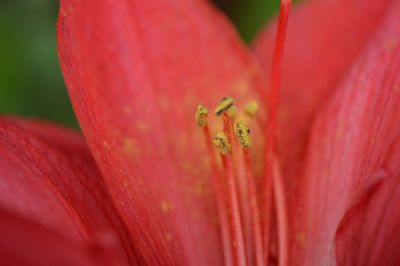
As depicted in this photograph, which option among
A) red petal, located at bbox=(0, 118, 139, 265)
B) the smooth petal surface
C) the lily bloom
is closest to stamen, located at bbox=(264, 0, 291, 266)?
the lily bloom

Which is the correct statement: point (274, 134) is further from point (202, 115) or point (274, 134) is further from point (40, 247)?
point (40, 247)

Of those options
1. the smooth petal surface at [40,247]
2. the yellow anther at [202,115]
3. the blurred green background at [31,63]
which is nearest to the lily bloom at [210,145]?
the yellow anther at [202,115]

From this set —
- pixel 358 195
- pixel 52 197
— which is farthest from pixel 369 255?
pixel 52 197

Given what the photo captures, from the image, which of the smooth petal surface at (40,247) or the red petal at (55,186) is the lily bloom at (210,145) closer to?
the red petal at (55,186)

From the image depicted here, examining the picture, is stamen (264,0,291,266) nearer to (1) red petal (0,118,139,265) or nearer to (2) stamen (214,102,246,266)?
(2) stamen (214,102,246,266)

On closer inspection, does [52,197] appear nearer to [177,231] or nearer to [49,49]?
[177,231]
